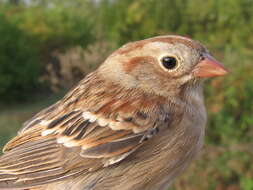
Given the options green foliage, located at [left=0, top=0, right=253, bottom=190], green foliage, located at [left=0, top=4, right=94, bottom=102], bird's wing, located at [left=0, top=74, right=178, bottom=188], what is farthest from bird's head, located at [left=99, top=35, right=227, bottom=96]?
green foliage, located at [left=0, top=4, right=94, bottom=102]

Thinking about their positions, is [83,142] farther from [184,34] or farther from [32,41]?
[32,41]

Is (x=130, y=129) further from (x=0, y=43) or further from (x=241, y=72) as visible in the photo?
(x=0, y=43)

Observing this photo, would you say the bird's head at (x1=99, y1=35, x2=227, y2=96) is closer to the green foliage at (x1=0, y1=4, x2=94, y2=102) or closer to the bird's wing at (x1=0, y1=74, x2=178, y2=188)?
the bird's wing at (x1=0, y1=74, x2=178, y2=188)

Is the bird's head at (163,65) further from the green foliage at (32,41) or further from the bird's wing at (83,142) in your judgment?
the green foliage at (32,41)

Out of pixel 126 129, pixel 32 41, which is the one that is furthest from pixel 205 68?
pixel 32 41

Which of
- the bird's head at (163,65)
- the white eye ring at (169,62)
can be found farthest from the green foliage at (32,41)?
the white eye ring at (169,62)

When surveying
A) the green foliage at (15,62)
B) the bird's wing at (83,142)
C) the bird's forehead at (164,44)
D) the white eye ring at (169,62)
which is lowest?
the bird's wing at (83,142)
